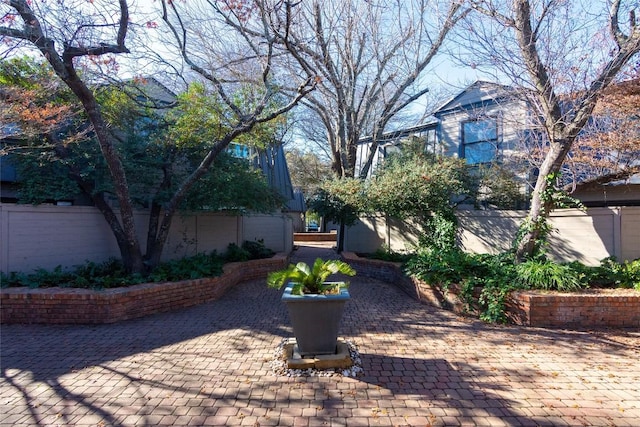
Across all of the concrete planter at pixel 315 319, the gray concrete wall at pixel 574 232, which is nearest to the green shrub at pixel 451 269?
the gray concrete wall at pixel 574 232

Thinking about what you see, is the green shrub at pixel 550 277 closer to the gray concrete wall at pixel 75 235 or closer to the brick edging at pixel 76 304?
the brick edging at pixel 76 304

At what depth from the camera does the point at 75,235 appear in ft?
24.4

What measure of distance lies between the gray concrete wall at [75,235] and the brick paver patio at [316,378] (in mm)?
1706

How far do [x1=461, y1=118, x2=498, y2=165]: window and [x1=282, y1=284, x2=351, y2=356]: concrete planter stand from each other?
9261mm

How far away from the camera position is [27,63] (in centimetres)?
727

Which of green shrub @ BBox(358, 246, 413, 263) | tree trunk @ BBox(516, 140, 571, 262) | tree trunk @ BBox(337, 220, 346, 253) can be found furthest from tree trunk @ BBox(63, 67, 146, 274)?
tree trunk @ BBox(337, 220, 346, 253)

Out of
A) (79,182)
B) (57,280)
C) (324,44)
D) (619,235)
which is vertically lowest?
(57,280)

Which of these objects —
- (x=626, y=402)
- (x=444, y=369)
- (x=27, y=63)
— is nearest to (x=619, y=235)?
(x=626, y=402)

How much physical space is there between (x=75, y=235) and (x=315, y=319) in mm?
6032

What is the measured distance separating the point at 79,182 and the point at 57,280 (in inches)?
88.1

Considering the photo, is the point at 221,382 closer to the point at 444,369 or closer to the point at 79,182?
the point at 444,369

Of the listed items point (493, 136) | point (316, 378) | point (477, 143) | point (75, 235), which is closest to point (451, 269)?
point (316, 378)

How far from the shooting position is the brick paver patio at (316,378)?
10.0ft

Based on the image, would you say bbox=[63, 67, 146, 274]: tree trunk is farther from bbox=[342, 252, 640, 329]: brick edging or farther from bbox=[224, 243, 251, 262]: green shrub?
bbox=[342, 252, 640, 329]: brick edging
